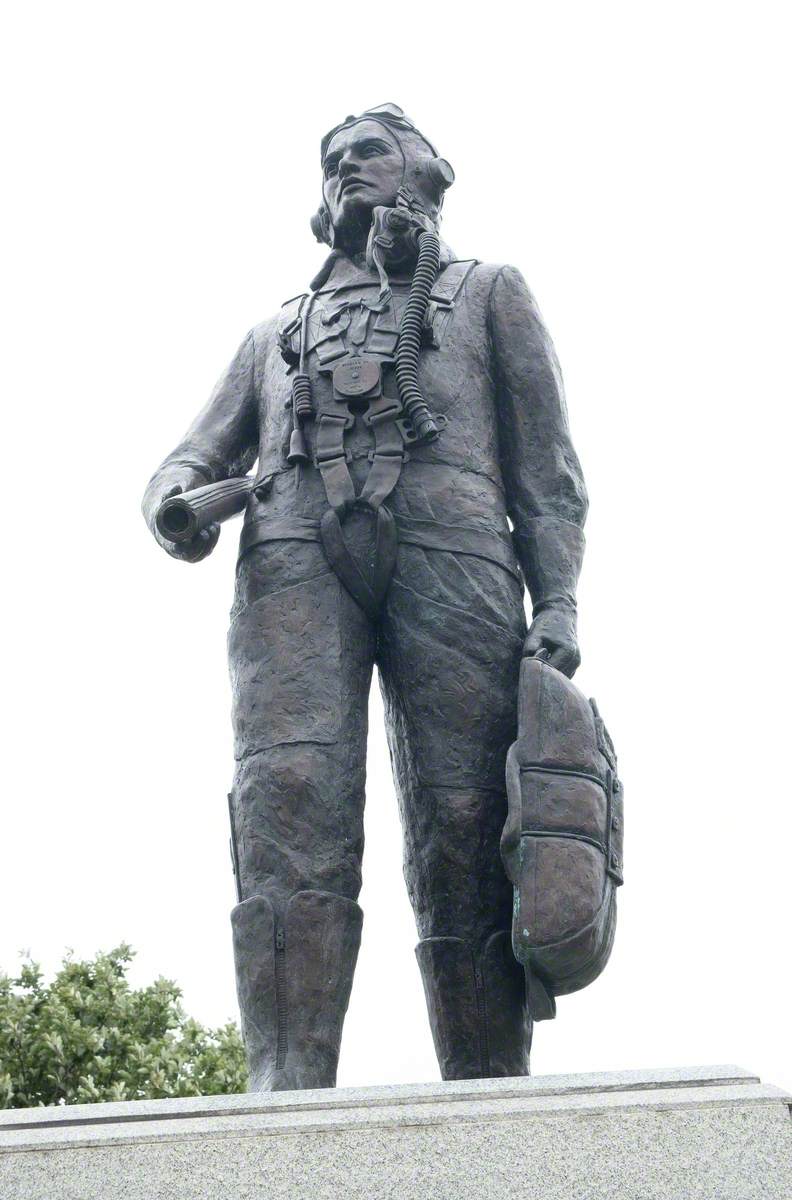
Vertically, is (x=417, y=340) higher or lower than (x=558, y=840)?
higher

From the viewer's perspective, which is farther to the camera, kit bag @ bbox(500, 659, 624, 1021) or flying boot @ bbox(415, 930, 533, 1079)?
flying boot @ bbox(415, 930, 533, 1079)

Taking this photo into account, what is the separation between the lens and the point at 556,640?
18.6 ft

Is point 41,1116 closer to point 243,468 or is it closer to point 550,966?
point 550,966

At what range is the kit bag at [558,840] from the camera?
16.8 ft

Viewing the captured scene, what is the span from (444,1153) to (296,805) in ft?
5.13

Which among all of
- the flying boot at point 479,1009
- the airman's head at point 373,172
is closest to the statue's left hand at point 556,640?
the flying boot at point 479,1009

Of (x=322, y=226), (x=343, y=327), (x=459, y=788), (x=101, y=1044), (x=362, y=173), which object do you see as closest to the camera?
(x=459, y=788)

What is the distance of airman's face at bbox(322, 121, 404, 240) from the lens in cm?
644

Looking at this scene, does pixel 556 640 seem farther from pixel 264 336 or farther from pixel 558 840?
pixel 264 336

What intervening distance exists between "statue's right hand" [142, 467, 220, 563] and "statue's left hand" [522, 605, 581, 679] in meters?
1.07

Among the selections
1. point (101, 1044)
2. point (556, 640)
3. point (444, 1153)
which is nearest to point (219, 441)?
point (556, 640)

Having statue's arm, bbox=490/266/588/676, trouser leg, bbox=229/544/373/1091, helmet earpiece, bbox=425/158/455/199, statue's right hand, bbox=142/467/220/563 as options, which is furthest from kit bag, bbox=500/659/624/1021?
helmet earpiece, bbox=425/158/455/199

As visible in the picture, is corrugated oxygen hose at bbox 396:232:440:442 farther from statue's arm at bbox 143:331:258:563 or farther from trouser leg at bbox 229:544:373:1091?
statue's arm at bbox 143:331:258:563

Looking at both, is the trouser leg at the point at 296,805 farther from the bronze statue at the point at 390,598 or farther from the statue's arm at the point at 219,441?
the statue's arm at the point at 219,441
